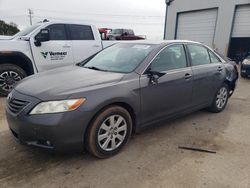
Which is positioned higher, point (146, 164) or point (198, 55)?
point (198, 55)

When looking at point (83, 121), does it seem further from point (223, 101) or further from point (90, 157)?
point (223, 101)

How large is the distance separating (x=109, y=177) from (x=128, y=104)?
949 millimetres

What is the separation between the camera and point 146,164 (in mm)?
2885

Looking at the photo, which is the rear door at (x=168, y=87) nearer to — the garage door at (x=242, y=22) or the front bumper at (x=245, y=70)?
the front bumper at (x=245, y=70)

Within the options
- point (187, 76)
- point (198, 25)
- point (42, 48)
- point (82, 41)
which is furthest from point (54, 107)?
point (198, 25)

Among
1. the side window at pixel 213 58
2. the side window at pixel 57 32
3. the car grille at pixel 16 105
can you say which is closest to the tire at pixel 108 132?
the car grille at pixel 16 105

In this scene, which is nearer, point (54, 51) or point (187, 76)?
point (187, 76)

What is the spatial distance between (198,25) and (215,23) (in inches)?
51.9

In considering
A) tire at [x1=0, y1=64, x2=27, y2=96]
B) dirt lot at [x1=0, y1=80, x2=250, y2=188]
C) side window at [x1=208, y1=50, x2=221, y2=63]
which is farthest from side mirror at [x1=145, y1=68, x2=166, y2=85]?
tire at [x1=0, y1=64, x2=27, y2=96]

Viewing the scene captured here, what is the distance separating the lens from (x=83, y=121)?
262 cm

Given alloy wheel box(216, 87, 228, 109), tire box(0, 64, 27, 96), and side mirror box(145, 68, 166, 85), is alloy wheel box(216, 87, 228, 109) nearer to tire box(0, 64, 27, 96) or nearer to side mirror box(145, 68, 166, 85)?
side mirror box(145, 68, 166, 85)

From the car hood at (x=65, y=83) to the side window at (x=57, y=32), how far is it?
3181 millimetres

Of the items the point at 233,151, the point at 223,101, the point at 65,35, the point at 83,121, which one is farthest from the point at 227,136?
the point at 65,35

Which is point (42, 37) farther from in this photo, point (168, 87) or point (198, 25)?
point (198, 25)
